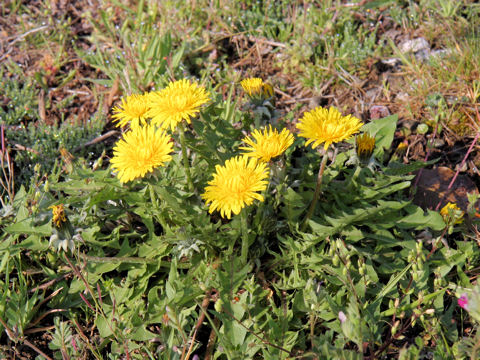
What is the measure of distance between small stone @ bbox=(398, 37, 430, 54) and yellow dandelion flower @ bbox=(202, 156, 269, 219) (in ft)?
8.07

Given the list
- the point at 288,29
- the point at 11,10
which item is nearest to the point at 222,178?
the point at 288,29

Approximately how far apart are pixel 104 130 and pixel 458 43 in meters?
2.93

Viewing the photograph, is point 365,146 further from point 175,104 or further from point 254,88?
point 175,104

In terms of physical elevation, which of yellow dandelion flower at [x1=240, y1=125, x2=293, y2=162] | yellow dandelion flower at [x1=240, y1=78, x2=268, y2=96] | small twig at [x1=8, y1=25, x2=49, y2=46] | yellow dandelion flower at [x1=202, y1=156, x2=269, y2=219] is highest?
yellow dandelion flower at [x1=240, y1=78, x2=268, y2=96]

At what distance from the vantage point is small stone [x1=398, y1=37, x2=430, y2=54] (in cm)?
390

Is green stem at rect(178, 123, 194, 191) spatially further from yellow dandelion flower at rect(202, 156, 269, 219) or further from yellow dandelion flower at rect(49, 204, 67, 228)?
yellow dandelion flower at rect(49, 204, 67, 228)

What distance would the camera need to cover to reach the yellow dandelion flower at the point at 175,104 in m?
2.20

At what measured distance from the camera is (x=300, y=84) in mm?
3955

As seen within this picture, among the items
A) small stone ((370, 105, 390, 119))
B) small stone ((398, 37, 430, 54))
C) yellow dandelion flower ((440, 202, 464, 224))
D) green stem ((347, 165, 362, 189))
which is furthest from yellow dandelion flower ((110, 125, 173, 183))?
small stone ((398, 37, 430, 54))

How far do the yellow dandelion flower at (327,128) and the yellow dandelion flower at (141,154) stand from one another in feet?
2.12

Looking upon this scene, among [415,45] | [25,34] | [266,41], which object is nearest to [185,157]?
[266,41]

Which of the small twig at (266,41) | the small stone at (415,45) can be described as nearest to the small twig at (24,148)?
the small twig at (266,41)

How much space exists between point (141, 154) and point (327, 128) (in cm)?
85

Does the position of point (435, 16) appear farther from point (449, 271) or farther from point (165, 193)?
point (165, 193)
